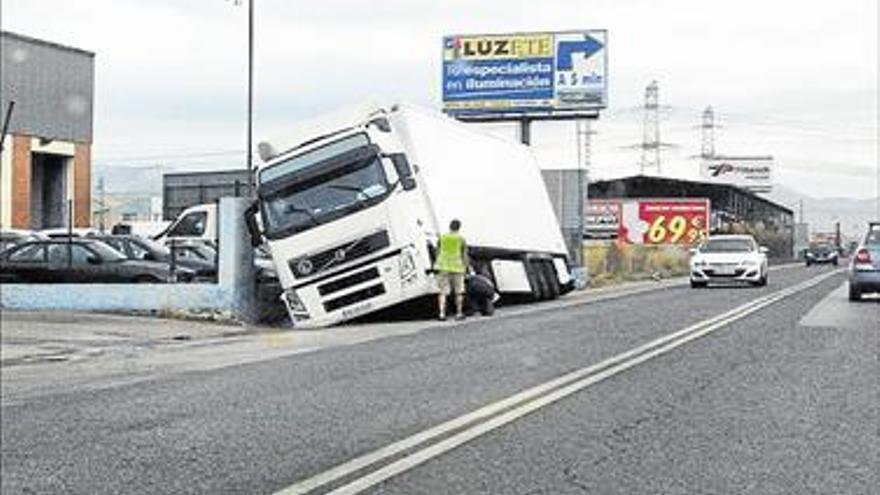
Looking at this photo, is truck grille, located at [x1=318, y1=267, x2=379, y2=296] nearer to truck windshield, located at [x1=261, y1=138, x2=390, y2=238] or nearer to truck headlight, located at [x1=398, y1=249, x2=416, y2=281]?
truck headlight, located at [x1=398, y1=249, x2=416, y2=281]

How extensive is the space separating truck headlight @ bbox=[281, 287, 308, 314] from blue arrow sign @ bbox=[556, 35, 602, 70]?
33.8m

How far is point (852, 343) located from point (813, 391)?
498 cm

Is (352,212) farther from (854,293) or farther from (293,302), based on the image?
(854,293)

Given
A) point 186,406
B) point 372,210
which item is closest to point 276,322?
point 372,210

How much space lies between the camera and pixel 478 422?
904cm

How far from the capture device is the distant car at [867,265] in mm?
24312

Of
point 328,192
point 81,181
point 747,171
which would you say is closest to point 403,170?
point 328,192

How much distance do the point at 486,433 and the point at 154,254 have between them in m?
17.1

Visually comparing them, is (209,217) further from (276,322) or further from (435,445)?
(435,445)

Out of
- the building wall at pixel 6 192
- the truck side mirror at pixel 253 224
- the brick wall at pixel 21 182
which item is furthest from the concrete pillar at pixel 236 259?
the building wall at pixel 6 192

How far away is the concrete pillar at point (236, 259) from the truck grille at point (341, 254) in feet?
5.24

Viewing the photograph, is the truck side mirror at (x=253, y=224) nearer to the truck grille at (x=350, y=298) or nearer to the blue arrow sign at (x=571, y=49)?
the truck grille at (x=350, y=298)

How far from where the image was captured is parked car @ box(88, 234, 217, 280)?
78.5 feet

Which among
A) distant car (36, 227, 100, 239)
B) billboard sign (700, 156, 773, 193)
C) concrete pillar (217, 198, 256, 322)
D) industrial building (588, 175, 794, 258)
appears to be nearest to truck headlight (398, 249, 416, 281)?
concrete pillar (217, 198, 256, 322)
